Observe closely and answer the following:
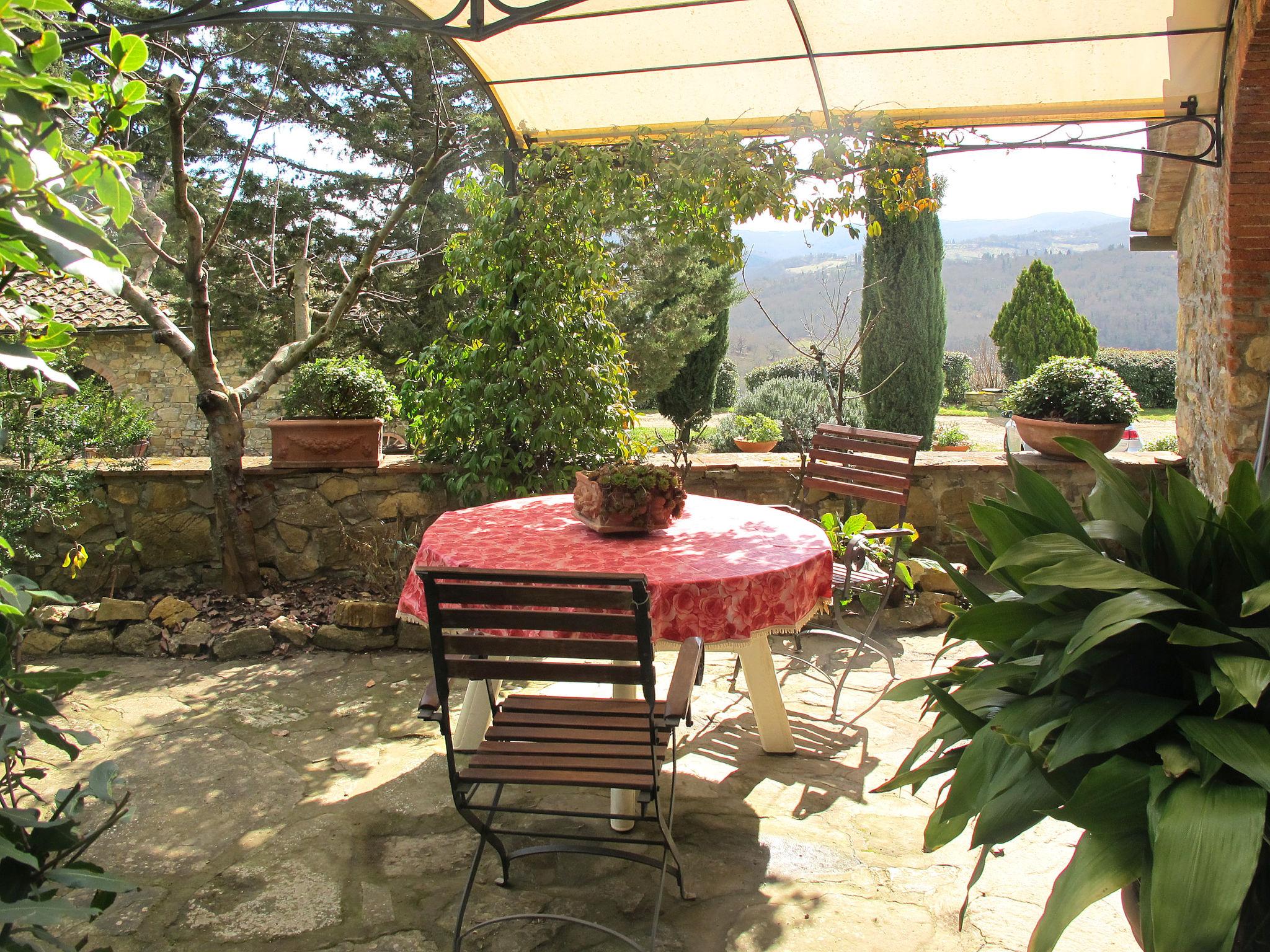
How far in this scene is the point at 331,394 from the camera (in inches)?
188

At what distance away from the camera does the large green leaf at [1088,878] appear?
1.29 m

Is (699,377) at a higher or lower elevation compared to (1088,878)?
higher

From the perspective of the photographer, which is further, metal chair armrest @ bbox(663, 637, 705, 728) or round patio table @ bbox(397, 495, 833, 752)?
round patio table @ bbox(397, 495, 833, 752)

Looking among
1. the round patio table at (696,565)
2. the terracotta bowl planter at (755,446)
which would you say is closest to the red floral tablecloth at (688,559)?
the round patio table at (696,565)

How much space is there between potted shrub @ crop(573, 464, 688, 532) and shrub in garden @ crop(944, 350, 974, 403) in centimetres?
1745

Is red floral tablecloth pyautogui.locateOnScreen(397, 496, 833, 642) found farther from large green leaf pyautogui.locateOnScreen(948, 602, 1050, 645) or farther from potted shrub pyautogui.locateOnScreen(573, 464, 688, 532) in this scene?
large green leaf pyautogui.locateOnScreen(948, 602, 1050, 645)

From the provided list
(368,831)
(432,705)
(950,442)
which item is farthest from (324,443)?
(950,442)

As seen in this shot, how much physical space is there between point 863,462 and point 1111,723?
265 centimetres

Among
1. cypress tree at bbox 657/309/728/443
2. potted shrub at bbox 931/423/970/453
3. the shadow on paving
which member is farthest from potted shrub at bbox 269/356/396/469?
cypress tree at bbox 657/309/728/443

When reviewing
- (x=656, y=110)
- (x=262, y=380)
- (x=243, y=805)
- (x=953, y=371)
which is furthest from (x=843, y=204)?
(x=953, y=371)

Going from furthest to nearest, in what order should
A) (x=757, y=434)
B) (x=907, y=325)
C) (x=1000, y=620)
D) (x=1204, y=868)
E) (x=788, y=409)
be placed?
(x=788, y=409) < (x=907, y=325) < (x=757, y=434) < (x=1000, y=620) < (x=1204, y=868)

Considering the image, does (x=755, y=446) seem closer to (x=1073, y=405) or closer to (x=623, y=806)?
(x=1073, y=405)

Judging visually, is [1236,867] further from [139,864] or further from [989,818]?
[139,864]

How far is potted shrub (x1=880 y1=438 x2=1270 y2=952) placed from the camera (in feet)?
4.12
